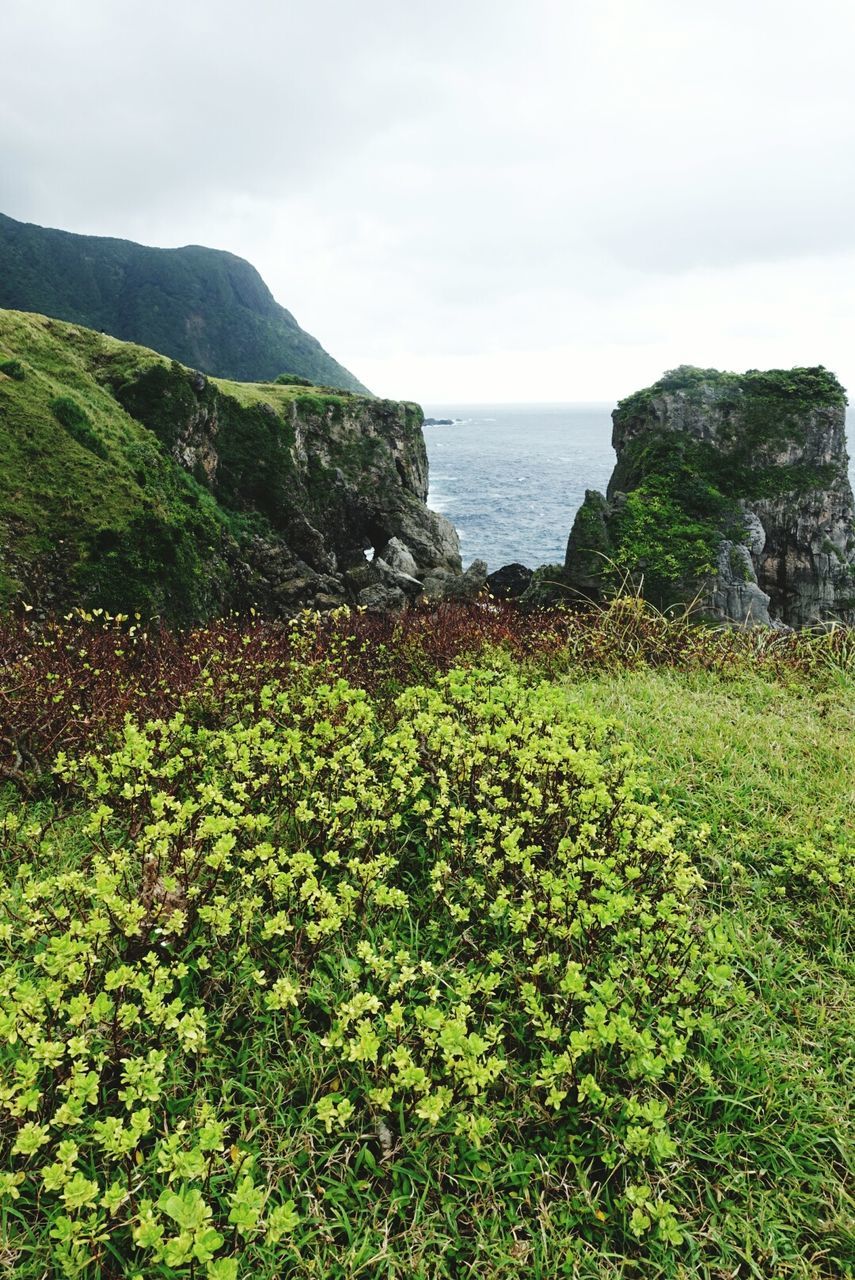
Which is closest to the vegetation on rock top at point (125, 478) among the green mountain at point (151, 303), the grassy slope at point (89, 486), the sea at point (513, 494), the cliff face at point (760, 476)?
the grassy slope at point (89, 486)

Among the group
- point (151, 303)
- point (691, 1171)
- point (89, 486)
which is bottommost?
point (691, 1171)

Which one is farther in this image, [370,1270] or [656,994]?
[656,994]

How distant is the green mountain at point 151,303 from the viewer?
131 metres

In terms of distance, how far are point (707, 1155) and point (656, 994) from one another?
2.22ft

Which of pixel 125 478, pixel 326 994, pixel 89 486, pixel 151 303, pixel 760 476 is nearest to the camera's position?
pixel 326 994

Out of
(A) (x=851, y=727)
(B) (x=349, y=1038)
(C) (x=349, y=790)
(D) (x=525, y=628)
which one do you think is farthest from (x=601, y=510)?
(B) (x=349, y=1038)

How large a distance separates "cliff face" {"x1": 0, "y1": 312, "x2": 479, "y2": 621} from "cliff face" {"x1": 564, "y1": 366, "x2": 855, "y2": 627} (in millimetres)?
9880

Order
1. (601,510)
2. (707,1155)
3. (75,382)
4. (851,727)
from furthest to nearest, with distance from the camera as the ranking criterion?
(601,510)
(75,382)
(851,727)
(707,1155)

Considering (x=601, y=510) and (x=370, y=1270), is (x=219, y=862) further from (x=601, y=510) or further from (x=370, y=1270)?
(x=601, y=510)

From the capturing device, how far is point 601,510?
21984mm

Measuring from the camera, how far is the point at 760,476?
24.8 m

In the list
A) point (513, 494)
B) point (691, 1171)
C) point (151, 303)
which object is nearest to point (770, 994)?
point (691, 1171)

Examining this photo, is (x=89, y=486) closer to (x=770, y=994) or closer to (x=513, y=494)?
(x=770, y=994)

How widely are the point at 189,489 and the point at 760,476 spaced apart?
22903 mm
